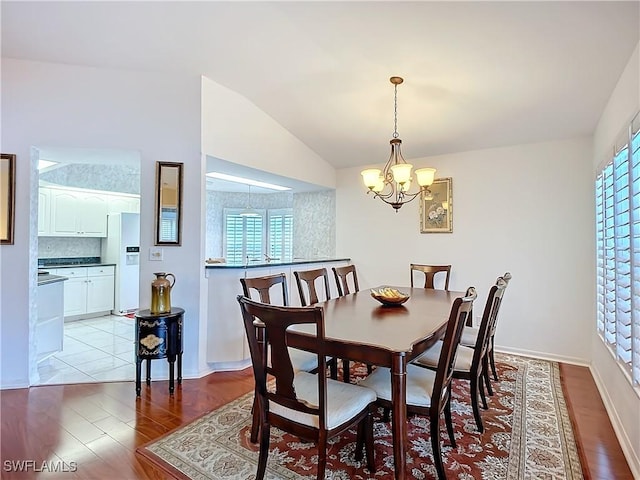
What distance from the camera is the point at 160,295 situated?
2.97m

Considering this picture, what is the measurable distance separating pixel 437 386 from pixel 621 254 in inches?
64.3

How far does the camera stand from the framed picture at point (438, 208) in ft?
14.2

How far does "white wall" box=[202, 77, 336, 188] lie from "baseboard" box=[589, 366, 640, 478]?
3.69m

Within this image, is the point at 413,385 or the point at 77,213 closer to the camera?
the point at 413,385

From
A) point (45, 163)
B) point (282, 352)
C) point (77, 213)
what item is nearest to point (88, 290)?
point (77, 213)

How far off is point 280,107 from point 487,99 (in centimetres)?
203

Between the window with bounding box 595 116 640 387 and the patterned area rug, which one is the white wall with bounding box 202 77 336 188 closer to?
the patterned area rug

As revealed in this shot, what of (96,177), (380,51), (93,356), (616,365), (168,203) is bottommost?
(93,356)

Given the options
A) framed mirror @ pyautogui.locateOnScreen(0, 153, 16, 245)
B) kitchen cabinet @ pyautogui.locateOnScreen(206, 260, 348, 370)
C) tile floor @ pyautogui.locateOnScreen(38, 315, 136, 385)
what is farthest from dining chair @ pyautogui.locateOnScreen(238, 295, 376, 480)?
framed mirror @ pyautogui.locateOnScreen(0, 153, 16, 245)

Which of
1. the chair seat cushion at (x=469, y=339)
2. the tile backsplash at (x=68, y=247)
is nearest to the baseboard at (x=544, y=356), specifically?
the chair seat cushion at (x=469, y=339)

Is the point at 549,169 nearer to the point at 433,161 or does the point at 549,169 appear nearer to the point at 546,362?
the point at 433,161

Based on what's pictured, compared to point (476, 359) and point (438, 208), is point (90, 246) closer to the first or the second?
point (438, 208)

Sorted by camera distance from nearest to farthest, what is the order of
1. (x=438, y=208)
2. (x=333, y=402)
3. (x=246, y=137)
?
1. (x=333, y=402)
2. (x=246, y=137)
3. (x=438, y=208)

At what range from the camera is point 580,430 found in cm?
236
